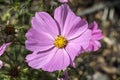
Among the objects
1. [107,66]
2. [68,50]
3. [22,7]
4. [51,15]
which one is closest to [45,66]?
[68,50]

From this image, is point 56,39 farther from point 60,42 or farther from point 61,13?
point 61,13

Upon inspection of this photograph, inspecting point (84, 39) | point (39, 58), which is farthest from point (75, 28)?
point (39, 58)

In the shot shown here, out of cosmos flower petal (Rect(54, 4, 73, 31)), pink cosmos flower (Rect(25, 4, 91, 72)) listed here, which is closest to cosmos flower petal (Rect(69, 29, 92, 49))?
pink cosmos flower (Rect(25, 4, 91, 72))

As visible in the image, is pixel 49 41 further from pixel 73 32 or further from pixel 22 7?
pixel 22 7

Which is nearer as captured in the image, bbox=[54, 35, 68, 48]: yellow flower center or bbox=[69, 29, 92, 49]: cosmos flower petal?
bbox=[69, 29, 92, 49]: cosmos flower petal

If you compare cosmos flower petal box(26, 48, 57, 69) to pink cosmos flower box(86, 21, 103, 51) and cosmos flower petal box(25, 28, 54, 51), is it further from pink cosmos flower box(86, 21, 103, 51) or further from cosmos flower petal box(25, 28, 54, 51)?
pink cosmos flower box(86, 21, 103, 51)

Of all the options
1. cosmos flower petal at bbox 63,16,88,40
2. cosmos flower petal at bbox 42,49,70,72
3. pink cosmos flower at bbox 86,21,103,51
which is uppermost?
Answer: cosmos flower petal at bbox 63,16,88,40

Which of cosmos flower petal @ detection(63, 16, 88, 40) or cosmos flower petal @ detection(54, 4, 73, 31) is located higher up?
cosmos flower petal @ detection(54, 4, 73, 31)
